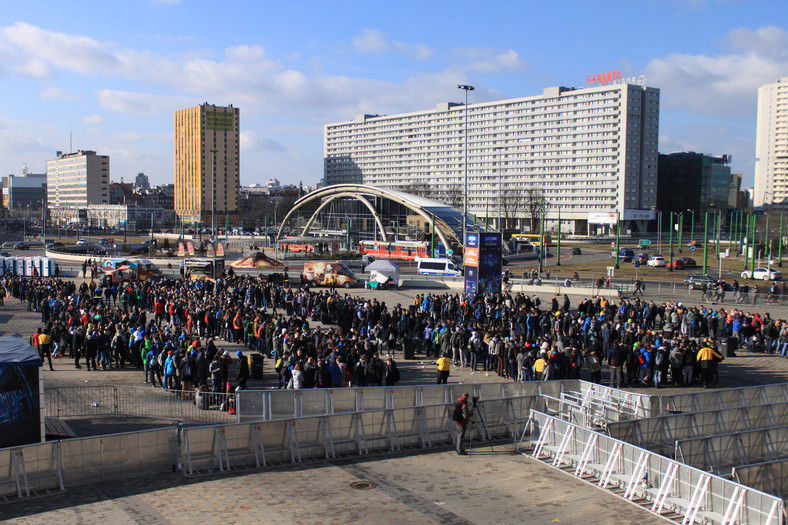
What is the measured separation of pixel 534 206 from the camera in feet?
443

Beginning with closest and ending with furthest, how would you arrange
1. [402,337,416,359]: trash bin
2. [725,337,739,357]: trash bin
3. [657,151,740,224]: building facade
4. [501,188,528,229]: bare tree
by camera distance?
[402,337,416,359]: trash bin, [725,337,739,357]: trash bin, [501,188,528,229]: bare tree, [657,151,740,224]: building facade

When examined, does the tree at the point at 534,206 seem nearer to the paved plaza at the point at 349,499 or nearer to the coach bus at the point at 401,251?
the coach bus at the point at 401,251

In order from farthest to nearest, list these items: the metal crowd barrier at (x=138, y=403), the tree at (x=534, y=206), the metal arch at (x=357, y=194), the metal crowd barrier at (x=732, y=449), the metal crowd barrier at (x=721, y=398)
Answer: the tree at (x=534, y=206), the metal arch at (x=357, y=194), the metal crowd barrier at (x=138, y=403), the metal crowd barrier at (x=721, y=398), the metal crowd barrier at (x=732, y=449)

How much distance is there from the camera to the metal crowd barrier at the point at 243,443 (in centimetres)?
1030

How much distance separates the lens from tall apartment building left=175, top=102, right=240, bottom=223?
170 m

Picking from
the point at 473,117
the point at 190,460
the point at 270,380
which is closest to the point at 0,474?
the point at 190,460

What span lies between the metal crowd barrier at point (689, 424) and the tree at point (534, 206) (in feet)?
368

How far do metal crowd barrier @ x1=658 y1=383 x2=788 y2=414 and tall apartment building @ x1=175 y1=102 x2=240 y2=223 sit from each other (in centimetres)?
16115

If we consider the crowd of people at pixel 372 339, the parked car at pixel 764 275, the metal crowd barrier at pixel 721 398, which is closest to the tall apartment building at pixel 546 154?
the parked car at pixel 764 275

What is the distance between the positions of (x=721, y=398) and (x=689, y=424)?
2632 mm

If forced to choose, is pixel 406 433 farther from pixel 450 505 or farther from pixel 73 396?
pixel 73 396

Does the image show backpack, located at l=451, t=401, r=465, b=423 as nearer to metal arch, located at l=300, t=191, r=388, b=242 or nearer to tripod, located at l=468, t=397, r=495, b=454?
tripod, located at l=468, t=397, r=495, b=454

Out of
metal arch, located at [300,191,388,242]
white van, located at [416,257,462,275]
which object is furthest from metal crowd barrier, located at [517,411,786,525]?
metal arch, located at [300,191,388,242]

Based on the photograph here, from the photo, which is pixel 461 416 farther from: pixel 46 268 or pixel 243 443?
pixel 46 268
